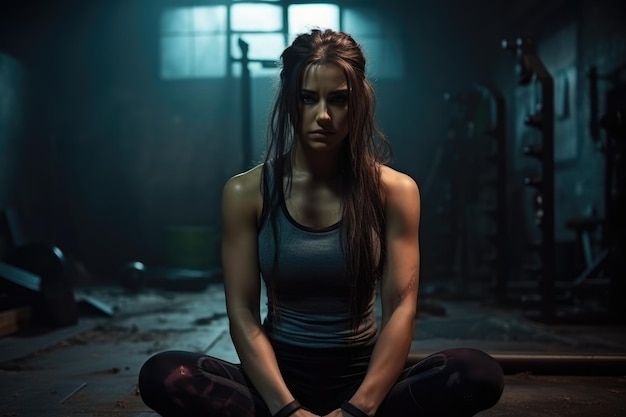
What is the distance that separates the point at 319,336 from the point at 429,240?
8540mm

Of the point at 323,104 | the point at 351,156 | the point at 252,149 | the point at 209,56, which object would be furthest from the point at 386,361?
the point at 209,56

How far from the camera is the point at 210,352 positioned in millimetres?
3607

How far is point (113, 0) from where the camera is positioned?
10.4 meters

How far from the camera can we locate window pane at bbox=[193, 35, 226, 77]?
33.5ft

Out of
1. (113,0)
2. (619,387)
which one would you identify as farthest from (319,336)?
(113,0)

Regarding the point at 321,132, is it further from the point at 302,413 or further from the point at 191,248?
the point at 191,248

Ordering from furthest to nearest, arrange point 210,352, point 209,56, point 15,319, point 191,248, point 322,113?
point 209,56 → point 191,248 → point 15,319 → point 210,352 → point 322,113

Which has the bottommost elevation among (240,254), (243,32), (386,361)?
(386,361)

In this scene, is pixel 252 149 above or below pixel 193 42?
below

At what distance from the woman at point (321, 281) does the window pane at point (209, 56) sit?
28.7 feet

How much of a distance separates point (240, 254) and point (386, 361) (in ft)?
1.51

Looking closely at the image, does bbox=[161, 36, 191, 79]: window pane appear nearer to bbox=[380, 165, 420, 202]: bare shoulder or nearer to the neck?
the neck

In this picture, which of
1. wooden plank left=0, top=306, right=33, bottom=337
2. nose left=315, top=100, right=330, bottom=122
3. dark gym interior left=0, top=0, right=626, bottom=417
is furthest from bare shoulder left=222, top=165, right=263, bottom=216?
wooden plank left=0, top=306, right=33, bottom=337

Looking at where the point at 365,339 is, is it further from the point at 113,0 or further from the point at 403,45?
the point at 113,0
